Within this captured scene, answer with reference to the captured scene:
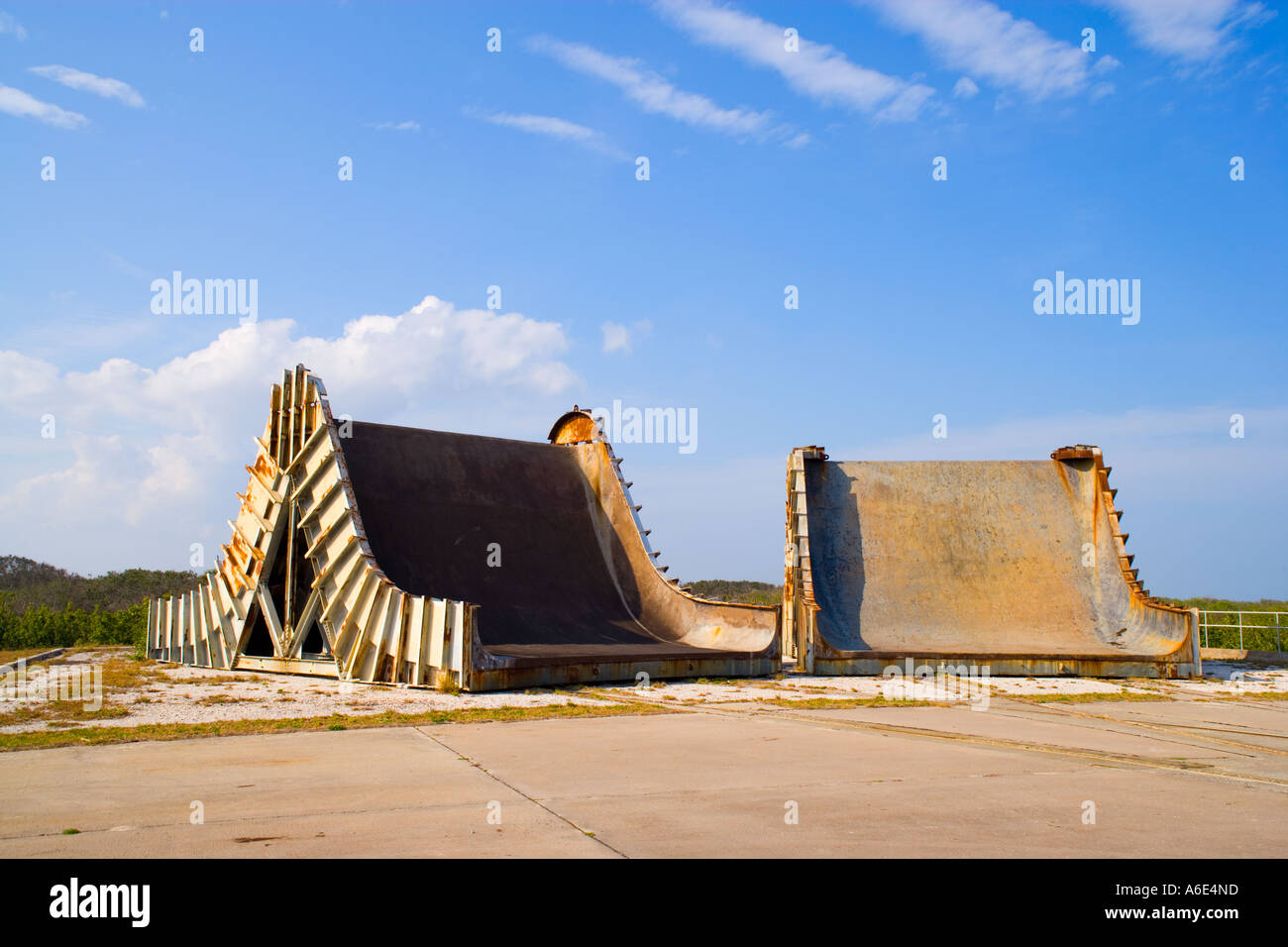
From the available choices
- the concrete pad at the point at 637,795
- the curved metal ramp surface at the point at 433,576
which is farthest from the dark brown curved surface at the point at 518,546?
the concrete pad at the point at 637,795

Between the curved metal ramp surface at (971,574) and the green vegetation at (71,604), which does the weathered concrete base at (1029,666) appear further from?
the green vegetation at (71,604)

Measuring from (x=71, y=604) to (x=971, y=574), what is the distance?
78.9 feet

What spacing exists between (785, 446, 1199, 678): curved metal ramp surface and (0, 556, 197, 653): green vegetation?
1288 cm

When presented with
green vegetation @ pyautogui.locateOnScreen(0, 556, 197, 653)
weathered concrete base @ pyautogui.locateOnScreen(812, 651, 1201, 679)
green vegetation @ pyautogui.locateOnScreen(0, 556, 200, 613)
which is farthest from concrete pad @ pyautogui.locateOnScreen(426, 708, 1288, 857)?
green vegetation @ pyautogui.locateOnScreen(0, 556, 200, 613)

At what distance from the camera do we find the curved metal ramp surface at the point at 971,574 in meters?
15.4

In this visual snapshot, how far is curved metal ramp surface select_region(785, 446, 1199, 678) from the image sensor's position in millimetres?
15414

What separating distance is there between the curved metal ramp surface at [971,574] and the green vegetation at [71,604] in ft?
42.3

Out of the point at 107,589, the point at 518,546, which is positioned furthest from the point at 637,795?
the point at 107,589
